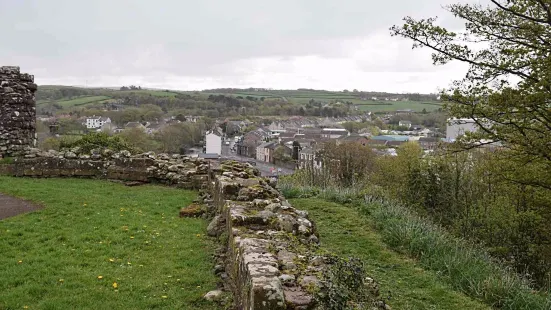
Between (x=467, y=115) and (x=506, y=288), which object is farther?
(x=467, y=115)

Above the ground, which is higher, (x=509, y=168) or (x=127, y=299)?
(x=509, y=168)

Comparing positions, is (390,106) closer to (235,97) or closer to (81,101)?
(235,97)

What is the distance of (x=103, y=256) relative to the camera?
268 inches

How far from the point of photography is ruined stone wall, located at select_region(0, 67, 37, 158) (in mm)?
15477

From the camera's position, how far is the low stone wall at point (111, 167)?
553 inches

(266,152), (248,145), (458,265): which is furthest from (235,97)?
(458,265)

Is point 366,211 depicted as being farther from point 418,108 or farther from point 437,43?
point 418,108

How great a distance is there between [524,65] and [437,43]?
6.27ft

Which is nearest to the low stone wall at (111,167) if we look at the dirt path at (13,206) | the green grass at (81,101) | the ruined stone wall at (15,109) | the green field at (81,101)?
the ruined stone wall at (15,109)

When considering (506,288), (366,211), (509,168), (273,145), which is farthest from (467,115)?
(273,145)

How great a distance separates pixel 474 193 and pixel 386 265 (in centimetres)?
1348

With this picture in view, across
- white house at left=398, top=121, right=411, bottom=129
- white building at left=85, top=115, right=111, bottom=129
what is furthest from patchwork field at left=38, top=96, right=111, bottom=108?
white house at left=398, top=121, right=411, bottom=129

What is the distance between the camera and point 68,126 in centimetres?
4722

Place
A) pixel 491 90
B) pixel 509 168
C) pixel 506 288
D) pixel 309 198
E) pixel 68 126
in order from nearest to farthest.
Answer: pixel 506 288
pixel 491 90
pixel 509 168
pixel 309 198
pixel 68 126
